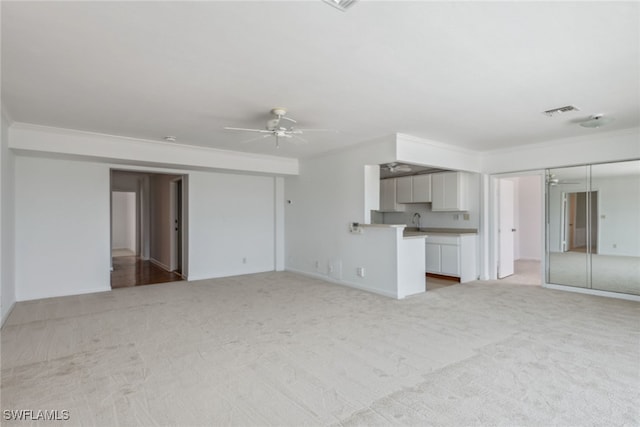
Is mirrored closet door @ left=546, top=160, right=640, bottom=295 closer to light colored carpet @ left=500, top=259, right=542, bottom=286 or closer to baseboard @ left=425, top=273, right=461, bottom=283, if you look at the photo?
light colored carpet @ left=500, top=259, right=542, bottom=286

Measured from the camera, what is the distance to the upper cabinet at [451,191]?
633 centimetres

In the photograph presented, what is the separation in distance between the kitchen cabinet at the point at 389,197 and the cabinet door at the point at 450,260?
153 centimetres

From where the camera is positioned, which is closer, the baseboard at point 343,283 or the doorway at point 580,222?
the baseboard at point 343,283

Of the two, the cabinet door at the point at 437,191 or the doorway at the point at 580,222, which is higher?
the cabinet door at the point at 437,191

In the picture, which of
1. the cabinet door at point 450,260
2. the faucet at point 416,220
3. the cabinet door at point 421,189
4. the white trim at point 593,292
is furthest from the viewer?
the faucet at point 416,220

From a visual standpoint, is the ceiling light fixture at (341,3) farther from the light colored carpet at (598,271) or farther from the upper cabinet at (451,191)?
the light colored carpet at (598,271)

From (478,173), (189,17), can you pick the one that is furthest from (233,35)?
(478,173)

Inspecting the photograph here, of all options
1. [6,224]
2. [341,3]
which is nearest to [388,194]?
[341,3]

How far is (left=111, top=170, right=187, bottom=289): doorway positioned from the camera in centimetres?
664

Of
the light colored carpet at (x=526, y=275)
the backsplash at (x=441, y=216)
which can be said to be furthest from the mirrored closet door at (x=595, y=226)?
the backsplash at (x=441, y=216)

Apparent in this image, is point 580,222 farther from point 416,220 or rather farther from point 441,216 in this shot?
point 416,220

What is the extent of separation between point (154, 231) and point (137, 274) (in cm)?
206

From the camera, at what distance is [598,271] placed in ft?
16.6

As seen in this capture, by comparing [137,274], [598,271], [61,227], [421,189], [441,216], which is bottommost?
[137,274]
